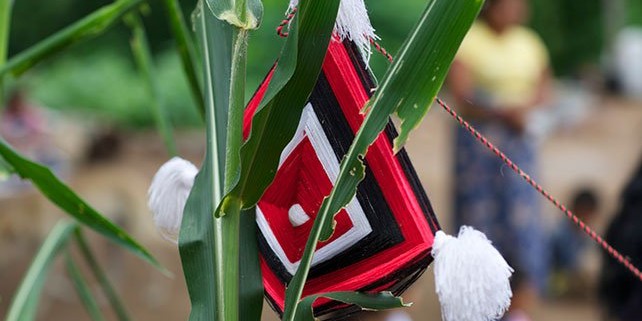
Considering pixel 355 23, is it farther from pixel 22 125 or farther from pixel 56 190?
pixel 22 125

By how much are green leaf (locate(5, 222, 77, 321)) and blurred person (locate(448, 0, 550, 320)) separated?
220 cm

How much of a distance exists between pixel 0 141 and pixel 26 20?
24.7 feet

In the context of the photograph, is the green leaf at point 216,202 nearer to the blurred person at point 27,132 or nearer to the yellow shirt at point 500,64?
the yellow shirt at point 500,64

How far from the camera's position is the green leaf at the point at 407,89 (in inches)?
45.9

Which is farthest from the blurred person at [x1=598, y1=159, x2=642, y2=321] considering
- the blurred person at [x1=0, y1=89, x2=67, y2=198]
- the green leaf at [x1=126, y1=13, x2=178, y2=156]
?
the blurred person at [x1=0, y1=89, x2=67, y2=198]

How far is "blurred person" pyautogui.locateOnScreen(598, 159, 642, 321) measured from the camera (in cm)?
237

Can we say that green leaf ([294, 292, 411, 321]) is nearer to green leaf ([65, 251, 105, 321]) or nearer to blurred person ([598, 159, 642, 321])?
green leaf ([65, 251, 105, 321])

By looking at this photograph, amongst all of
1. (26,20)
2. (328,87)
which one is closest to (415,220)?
(328,87)

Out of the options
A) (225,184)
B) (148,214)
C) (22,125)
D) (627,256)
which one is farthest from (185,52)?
(22,125)

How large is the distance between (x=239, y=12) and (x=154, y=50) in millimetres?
7968

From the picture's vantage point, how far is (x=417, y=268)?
129 cm

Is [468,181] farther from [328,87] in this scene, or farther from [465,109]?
[328,87]

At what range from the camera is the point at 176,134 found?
24.2ft

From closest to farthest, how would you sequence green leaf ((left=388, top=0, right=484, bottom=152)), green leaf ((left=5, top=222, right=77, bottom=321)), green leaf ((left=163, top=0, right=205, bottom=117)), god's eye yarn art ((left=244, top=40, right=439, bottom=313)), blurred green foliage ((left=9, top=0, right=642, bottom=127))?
green leaf ((left=388, top=0, right=484, bottom=152)) → god's eye yarn art ((left=244, top=40, right=439, bottom=313)) → green leaf ((left=5, top=222, right=77, bottom=321)) → green leaf ((left=163, top=0, right=205, bottom=117)) → blurred green foliage ((left=9, top=0, right=642, bottom=127))
